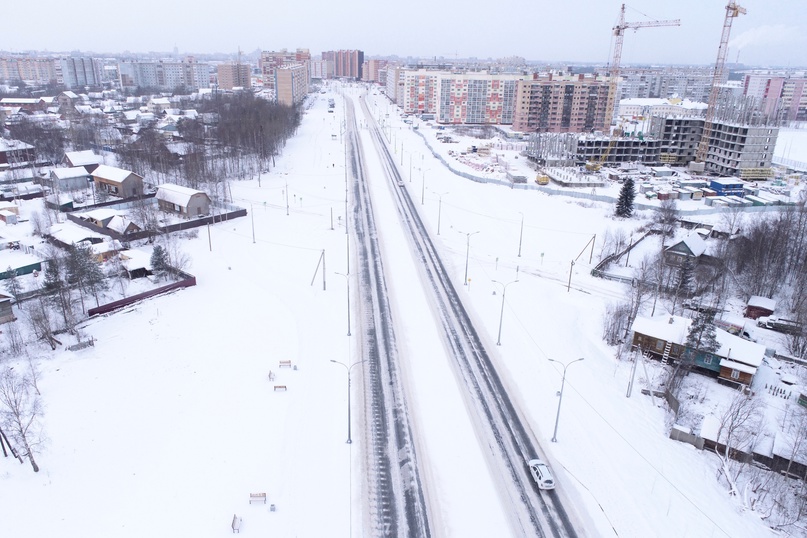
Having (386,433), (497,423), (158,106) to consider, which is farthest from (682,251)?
(158,106)

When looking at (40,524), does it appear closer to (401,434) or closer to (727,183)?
(401,434)

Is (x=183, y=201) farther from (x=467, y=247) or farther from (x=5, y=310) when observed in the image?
(x=467, y=247)

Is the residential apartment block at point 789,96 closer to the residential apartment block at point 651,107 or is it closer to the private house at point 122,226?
the residential apartment block at point 651,107

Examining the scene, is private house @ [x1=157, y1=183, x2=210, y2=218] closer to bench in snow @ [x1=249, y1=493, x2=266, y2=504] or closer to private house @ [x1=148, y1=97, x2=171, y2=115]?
bench in snow @ [x1=249, y1=493, x2=266, y2=504]

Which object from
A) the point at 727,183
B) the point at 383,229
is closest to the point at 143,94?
the point at 383,229

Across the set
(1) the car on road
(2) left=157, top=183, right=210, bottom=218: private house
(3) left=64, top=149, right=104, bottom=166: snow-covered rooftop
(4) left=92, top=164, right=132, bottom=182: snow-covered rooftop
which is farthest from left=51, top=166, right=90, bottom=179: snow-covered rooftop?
(1) the car on road

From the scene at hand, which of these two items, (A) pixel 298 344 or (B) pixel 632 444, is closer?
(B) pixel 632 444

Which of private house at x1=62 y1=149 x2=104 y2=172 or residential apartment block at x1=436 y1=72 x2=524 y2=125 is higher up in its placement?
residential apartment block at x1=436 y1=72 x2=524 y2=125
